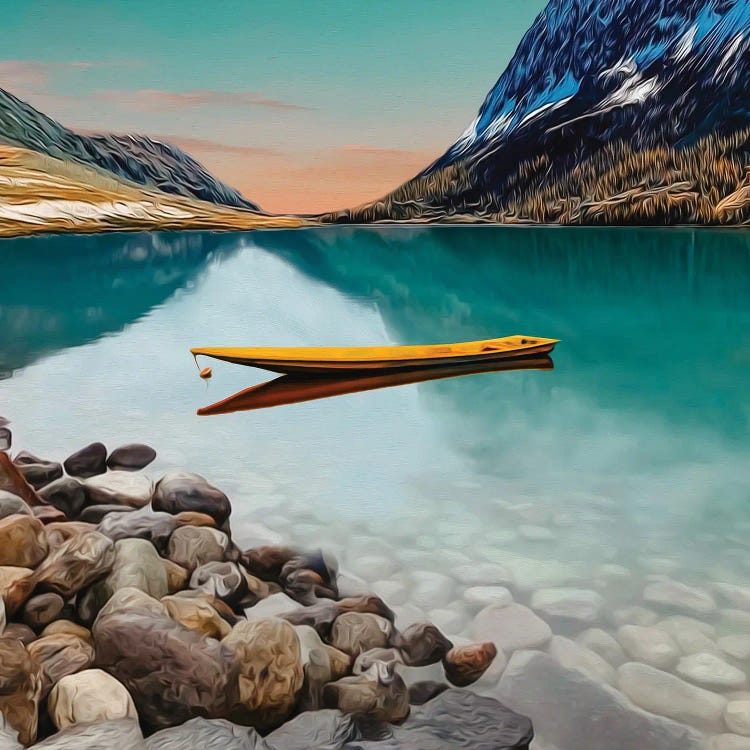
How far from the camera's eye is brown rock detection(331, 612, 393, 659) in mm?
2250

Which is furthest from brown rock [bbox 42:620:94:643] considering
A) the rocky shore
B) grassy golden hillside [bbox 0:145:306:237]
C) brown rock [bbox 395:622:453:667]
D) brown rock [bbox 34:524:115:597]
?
grassy golden hillside [bbox 0:145:306:237]

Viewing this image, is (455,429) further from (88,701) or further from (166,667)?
(88,701)

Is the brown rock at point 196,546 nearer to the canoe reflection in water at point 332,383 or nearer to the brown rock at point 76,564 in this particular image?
the brown rock at point 76,564

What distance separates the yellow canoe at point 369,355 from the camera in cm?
532

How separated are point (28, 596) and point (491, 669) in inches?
52.0

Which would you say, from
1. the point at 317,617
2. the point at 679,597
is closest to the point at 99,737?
the point at 317,617

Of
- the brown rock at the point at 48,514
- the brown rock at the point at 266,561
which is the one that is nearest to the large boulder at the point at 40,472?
the brown rock at the point at 48,514

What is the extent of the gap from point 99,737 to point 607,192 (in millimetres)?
34889

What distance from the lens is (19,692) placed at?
1827 mm

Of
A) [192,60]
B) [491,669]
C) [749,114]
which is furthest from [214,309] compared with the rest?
[749,114]

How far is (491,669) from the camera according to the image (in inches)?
87.7

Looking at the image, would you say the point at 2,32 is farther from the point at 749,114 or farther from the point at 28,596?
the point at 749,114

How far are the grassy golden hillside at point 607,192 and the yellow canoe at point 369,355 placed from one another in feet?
57.6

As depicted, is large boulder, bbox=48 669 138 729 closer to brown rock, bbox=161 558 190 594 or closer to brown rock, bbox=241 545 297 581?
brown rock, bbox=161 558 190 594
